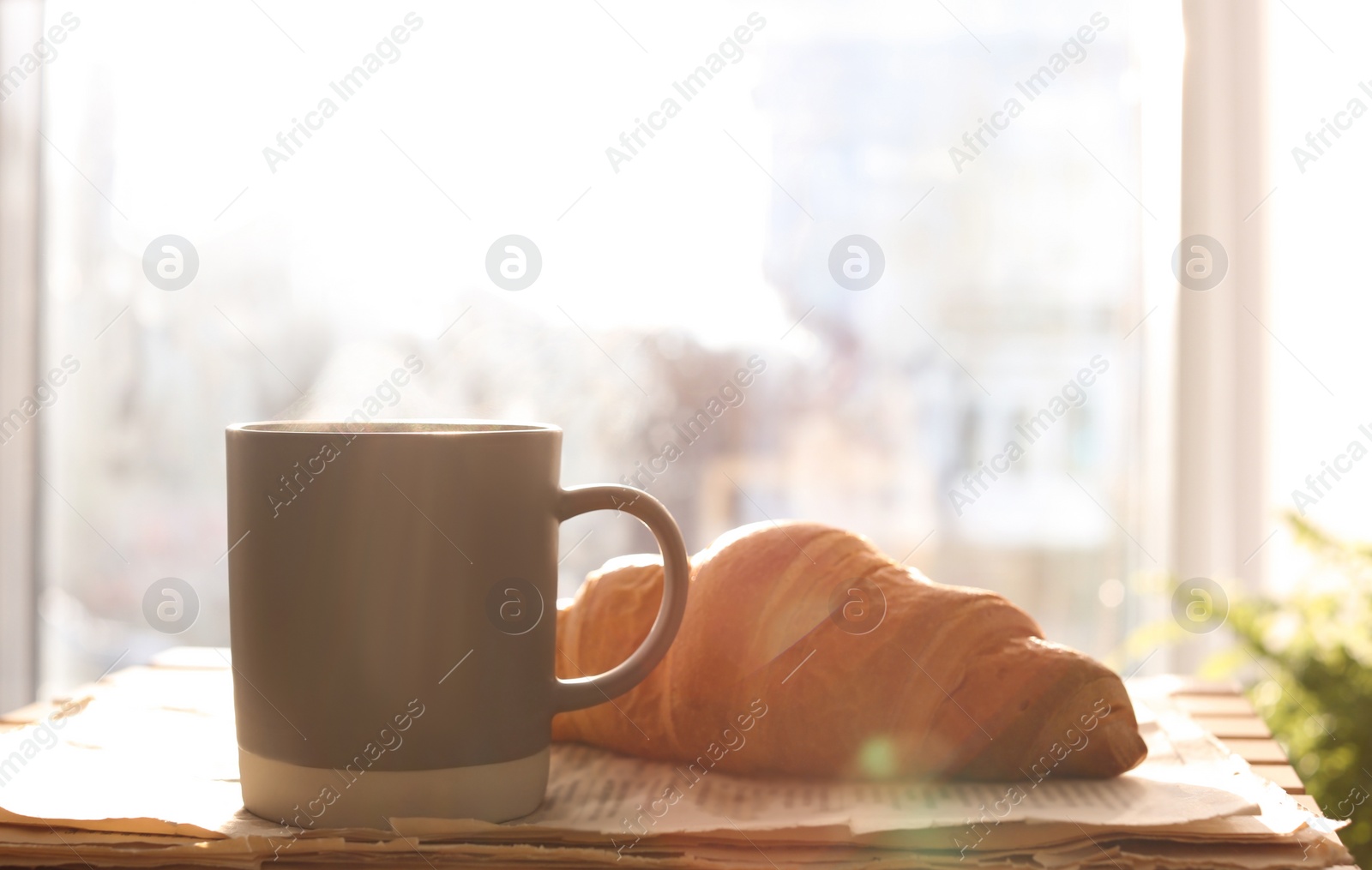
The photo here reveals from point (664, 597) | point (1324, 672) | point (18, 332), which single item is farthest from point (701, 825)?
point (18, 332)

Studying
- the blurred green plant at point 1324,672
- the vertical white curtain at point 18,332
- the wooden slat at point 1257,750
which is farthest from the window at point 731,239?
the wooden slat at point 1257,750

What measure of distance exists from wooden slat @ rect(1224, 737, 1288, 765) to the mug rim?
495mm

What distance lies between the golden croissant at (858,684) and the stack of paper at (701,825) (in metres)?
0.02

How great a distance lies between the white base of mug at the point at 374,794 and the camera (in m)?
0.56

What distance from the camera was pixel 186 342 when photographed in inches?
82.2

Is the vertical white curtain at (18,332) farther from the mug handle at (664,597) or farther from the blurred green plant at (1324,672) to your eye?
the blurred green plant at (1324,672)

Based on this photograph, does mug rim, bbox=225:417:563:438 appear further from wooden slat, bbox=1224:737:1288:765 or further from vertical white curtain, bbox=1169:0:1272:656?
vertical white curtain, bbox=1169:0:1272:656

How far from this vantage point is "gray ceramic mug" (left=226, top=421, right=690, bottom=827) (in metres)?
0.56

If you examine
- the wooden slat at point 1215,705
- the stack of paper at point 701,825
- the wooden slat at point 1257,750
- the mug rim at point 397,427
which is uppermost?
the mug rim at point 397,427

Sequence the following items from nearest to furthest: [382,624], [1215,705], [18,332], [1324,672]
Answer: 1. [382,624]
2. [1215,705]
3. [1324,672]
4. [18,332]

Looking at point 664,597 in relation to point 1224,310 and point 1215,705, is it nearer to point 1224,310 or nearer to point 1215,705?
point 1215,705

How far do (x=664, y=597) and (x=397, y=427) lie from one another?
193 mm

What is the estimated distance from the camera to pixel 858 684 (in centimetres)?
66

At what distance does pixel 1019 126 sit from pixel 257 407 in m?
1.43
